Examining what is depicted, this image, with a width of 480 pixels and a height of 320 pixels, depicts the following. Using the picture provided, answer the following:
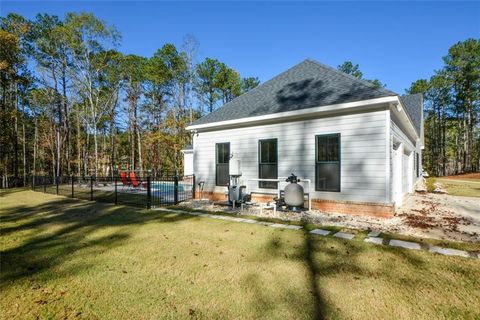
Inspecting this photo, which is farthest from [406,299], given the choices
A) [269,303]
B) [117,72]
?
[117,72]

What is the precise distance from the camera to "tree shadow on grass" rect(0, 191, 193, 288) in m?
3.60

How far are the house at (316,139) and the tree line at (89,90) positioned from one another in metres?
10.9

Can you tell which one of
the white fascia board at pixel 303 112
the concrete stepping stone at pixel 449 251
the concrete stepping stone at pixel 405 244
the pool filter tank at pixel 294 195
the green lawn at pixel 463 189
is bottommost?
the green lawn at pixel 463 189

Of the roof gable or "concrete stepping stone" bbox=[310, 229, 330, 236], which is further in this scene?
the roof gable

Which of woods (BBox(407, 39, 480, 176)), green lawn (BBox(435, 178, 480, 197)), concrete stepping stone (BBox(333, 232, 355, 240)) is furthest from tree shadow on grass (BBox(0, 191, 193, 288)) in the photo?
woods (BBox(407, 39, 480, 176))

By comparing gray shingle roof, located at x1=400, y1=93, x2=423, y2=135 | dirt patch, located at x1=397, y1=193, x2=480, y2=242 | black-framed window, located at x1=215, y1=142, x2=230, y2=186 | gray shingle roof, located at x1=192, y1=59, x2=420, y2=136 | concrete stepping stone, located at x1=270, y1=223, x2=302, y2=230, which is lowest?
dirt patch, located at x1=397, y1=193, x2=480, y2=242

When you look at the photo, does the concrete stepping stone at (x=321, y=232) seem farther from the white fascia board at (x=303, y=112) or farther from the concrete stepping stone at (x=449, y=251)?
the white fascia board at (x=303, y=112)

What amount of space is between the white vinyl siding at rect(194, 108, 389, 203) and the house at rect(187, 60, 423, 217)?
26mm

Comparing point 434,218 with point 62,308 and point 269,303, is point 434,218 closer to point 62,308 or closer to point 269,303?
point 269,303

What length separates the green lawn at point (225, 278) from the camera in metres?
2.52

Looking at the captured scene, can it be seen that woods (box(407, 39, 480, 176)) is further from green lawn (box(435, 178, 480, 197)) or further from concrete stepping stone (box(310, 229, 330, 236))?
concrete stepping stone (box(310, 229, 330, 236))

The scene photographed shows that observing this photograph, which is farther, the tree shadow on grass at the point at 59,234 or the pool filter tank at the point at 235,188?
the pool filter tank at the point at 235,188

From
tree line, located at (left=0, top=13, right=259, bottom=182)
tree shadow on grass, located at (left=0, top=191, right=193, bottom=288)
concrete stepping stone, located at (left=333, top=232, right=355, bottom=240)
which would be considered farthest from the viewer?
tree line, located at (left=0, top=13, right=259, bottom=182)

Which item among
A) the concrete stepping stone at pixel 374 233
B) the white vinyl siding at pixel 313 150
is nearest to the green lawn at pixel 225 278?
the concrete stepping stone at pixel 374 233
